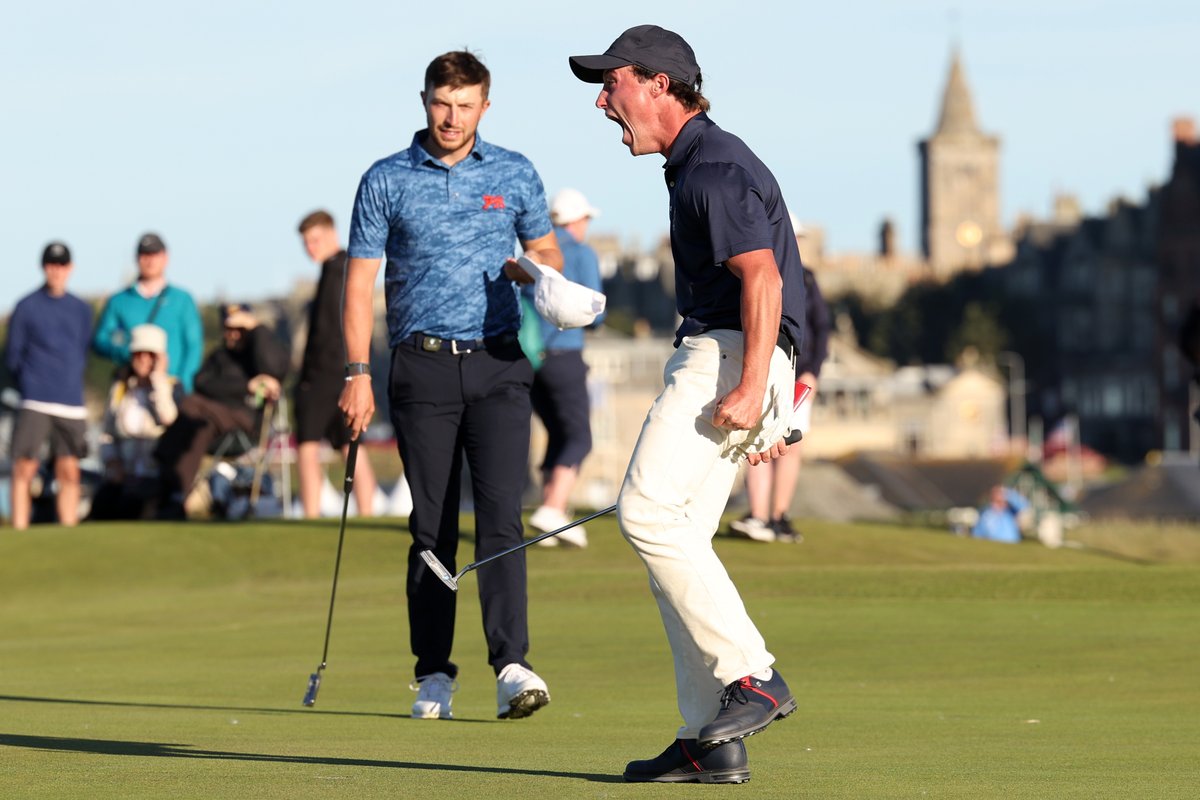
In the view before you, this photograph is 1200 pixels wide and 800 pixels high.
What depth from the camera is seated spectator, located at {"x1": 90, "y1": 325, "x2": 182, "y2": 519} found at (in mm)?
18484

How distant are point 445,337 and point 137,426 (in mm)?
10733

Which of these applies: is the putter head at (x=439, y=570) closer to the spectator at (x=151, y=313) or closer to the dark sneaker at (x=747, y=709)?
the dark sneaker at (x=747, y=709)

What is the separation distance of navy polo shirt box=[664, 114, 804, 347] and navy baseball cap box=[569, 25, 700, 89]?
16 centimetres

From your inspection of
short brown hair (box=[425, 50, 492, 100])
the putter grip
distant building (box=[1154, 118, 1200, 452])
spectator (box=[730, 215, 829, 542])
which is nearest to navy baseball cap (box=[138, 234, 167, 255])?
spectator (box=[730, 215, 829, 542])

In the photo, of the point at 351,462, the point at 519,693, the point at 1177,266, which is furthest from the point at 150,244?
the point at 1177,266

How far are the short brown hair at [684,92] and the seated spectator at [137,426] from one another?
12106 millimetres

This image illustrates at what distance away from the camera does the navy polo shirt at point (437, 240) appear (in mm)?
8742

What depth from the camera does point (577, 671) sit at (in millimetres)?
10297

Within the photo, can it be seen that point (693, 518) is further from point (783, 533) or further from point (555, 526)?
point (783, 533)

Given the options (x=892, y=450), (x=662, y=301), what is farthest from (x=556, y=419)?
(x=662, y=301)

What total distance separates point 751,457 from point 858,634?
5.02m

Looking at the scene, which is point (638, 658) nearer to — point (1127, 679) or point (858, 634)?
point (858, 634)

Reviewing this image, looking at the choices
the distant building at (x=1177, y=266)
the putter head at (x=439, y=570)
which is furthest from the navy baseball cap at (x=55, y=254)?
the distant building at (x=1177, y=266)

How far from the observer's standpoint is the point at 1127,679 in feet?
31.5
